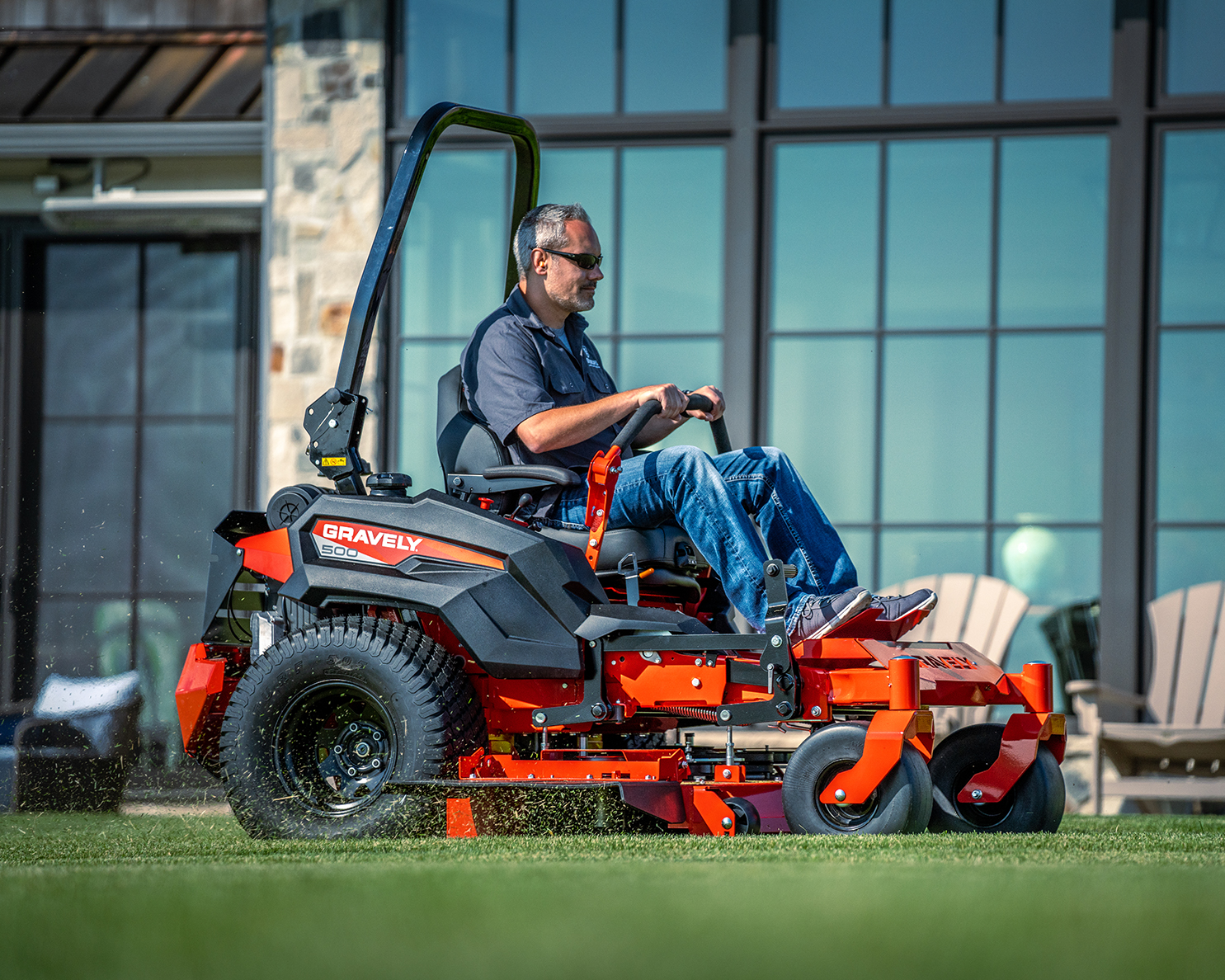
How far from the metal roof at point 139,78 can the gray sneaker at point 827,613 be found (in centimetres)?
416

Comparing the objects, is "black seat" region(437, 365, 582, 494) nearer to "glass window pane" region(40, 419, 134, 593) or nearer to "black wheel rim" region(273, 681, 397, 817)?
"black wheel rim" region(273, 681, 397, 817)

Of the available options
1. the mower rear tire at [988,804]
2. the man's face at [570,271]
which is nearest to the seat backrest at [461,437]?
the man's face at [570,271]

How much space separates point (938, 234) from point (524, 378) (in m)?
3.07

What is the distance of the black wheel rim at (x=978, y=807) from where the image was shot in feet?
11.6

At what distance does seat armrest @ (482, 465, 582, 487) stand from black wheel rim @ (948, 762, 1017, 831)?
107cm

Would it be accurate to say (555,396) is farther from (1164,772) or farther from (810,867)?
(1164,772)

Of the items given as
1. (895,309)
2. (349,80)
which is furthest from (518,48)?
(895,309)

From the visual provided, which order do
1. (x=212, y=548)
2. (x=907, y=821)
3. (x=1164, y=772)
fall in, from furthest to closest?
(x=1164, y=772) < (x=212, y=548) < (x=907, y=821)

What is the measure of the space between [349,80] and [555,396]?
3.12 metres

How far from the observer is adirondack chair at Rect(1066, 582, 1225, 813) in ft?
18.1

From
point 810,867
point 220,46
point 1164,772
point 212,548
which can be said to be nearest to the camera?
point 810,867

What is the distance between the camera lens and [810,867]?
100 inches

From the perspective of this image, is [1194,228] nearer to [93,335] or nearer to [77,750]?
[77,750]

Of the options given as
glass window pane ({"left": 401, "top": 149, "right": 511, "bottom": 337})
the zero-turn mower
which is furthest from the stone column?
the zero-turn mower
